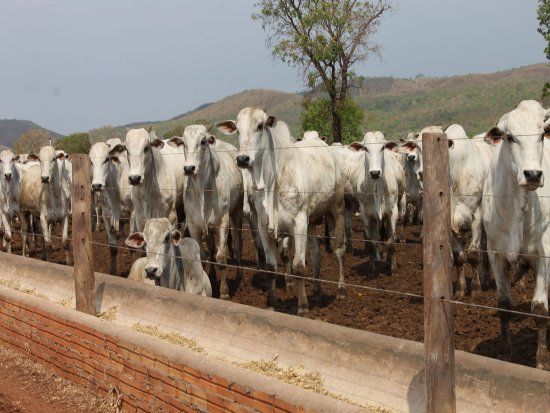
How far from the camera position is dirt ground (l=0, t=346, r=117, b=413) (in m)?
6.55

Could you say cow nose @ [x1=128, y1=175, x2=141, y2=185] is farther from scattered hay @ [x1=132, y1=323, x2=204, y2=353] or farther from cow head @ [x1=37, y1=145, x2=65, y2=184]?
cow head @ [x1=37, y1=145, x2=65, y2=184]

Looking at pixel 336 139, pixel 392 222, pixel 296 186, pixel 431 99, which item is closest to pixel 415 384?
pixel 296 186

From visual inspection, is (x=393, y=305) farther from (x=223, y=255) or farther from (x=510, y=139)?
(x=510, y=139)

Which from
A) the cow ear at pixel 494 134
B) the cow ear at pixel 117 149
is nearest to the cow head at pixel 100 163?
the cow ear at pixel 117 149

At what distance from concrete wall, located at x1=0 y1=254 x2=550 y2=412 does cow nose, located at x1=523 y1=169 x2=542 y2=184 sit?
1513mm

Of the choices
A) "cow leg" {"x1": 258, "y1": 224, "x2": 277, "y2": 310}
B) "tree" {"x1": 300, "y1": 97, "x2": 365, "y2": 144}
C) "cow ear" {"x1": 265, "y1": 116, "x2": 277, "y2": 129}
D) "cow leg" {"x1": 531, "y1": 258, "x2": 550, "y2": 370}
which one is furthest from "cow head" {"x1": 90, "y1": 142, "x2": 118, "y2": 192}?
"tree" {"x1": 300, "y1": 97, "x2": 365, "y2": 144}

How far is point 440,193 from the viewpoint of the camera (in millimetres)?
4207

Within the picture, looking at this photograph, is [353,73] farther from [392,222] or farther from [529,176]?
[529,176]

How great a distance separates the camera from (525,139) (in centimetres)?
580

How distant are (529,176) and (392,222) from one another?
7.23 meters

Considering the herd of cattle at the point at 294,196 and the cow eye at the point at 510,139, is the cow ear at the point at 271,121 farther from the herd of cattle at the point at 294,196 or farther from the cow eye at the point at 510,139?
the cow eye at the point at 510,139

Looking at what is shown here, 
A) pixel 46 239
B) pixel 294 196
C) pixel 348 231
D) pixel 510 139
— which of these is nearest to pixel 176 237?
pixel 294 196

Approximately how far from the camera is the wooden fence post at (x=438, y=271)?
4.20 metres

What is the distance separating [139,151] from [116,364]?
4457mm
